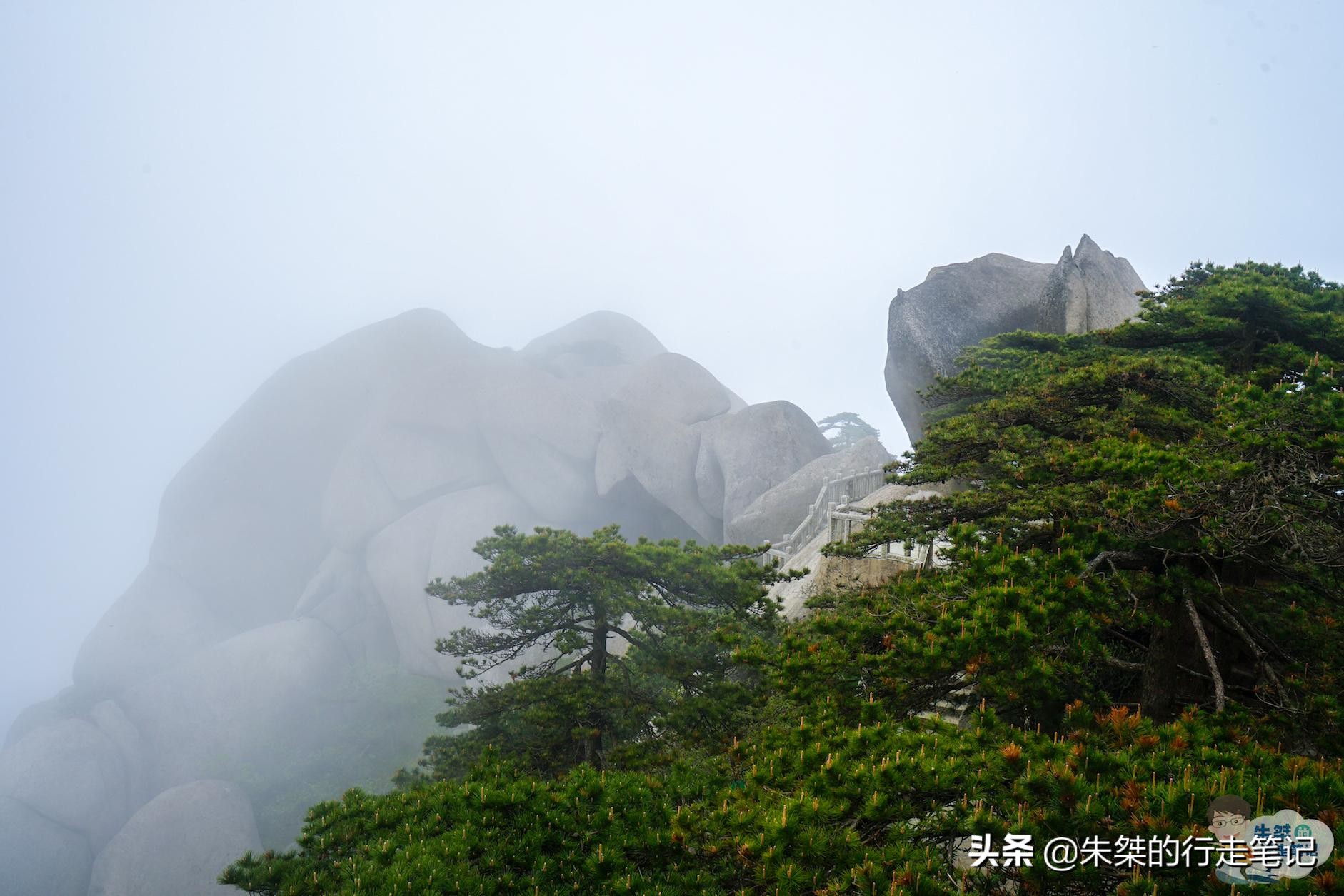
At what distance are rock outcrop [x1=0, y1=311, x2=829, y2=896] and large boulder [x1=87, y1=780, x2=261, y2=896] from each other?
0.18 feet

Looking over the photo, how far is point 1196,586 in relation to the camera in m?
4.98

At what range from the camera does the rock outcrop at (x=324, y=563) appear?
68.8ft

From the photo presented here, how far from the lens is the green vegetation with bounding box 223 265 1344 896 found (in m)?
3.02

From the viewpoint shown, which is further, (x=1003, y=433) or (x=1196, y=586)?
(x=1003, y=433)

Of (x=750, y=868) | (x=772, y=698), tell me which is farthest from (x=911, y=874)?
(x=772, y=698)

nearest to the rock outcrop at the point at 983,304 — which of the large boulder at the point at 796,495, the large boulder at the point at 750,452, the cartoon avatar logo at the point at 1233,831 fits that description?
the large boulder at the point at 796,495

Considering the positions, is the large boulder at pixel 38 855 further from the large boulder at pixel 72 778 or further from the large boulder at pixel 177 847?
the large boulder at pixel 177 847

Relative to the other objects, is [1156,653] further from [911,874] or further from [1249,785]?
[911,874]

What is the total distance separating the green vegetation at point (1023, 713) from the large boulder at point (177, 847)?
18704mm

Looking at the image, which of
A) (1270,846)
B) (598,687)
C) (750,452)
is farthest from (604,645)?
(750,452)

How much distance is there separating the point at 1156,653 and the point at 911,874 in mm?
3794

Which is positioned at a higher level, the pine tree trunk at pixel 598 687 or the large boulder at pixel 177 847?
the pine tree trunk at pixel 598 687

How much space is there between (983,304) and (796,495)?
8146 millimetres

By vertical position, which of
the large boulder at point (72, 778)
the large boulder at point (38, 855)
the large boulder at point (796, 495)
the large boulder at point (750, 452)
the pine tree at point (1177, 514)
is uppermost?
the large boulder at point (750, 452)
